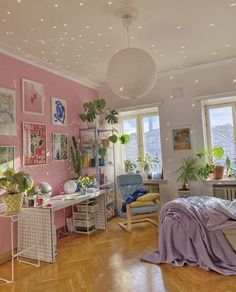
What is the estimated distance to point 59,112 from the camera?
4.15 m

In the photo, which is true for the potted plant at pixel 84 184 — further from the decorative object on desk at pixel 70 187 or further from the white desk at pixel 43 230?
the white desk at pixel 43 230

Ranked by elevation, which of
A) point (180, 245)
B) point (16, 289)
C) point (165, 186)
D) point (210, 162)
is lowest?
point (16, 289)

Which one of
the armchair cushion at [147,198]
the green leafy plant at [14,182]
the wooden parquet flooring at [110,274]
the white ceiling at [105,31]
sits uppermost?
the white ceiling at [105,31]

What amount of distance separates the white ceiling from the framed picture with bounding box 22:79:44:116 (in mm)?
348

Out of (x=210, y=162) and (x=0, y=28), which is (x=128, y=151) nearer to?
(x=210, y=162)

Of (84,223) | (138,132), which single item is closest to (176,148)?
(138,132)

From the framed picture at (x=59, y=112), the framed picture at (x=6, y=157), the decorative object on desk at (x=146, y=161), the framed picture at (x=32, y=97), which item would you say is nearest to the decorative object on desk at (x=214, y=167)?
the decorative object on desk at (x=146, y=161)

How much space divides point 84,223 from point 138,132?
2.28m

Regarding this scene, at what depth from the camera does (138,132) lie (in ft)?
17.7

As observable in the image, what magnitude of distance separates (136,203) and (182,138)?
4.90ft

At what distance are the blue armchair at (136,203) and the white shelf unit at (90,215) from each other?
34cm

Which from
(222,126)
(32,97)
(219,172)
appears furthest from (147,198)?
(32,97)

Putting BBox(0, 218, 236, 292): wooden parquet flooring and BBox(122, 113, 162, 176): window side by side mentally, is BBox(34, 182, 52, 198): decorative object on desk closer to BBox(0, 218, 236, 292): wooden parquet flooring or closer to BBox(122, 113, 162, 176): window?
BBox(0, 218, 236, 292): wooden parquet flooring

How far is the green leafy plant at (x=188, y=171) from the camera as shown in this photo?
170 inches
